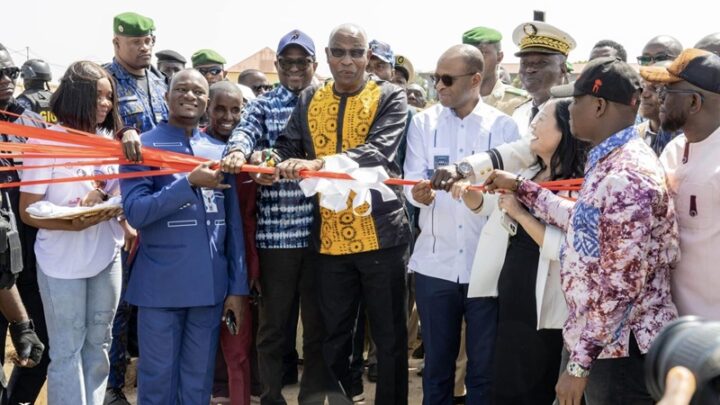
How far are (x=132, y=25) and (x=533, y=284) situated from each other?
3.45 meters

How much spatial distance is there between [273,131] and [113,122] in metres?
0.95

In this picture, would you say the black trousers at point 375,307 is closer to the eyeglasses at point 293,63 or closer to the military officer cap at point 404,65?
the eyeglasses at point 293,63

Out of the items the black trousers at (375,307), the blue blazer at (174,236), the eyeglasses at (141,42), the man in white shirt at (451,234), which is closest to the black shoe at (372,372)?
the black trousers at (375,307)

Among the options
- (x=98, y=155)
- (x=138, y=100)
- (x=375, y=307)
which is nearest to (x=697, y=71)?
(x=375, y=307)

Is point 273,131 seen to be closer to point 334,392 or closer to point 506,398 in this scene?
point 334,392

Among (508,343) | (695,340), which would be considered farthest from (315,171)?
(695,340)

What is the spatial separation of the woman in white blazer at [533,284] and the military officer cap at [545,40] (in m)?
1.20

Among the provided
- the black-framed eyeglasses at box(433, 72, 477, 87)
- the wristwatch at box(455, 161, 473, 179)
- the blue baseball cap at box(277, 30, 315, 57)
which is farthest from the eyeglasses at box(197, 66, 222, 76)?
the wristwatch at box(455, 161, 473, 179)

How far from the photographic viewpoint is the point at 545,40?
5.17m

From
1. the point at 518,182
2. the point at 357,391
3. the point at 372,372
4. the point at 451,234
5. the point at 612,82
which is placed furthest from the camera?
the point at 372,372

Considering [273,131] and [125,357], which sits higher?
[273,131]

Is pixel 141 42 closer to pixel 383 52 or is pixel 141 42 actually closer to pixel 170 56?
pixel 383 52

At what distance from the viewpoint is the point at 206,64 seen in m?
8.84

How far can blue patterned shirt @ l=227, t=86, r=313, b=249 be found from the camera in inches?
194
